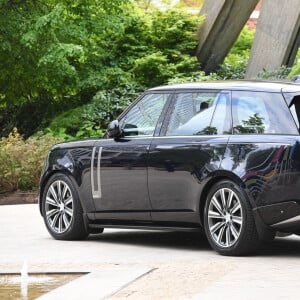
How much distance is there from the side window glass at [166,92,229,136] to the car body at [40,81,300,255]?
0.04 feet

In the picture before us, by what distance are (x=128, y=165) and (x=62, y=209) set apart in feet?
4.15

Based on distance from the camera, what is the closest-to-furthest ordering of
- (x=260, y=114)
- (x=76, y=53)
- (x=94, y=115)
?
(x=260, y=114), (x=76, y=53), (x=94, y=115)

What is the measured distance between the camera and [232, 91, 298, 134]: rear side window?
10969 mm

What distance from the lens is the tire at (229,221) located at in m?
10.9

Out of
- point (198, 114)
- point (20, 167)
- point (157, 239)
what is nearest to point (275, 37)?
point (20, 167)

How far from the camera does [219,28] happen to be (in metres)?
27.3

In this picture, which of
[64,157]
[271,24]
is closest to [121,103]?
[271,24]

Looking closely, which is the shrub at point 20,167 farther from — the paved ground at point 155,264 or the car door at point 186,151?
the car door at point 186,151

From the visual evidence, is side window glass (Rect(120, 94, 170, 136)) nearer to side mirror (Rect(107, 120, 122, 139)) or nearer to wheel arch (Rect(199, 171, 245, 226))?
side mirror (Rect(107, 120, 122, 139))

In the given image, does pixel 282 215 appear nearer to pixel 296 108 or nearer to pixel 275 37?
pixel 296 108

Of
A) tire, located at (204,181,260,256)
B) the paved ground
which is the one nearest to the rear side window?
tire, located at (204,181,260,256)

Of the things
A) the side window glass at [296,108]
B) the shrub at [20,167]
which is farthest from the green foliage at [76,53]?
the side window glass at [296,108]

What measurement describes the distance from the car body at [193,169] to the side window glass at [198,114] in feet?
0.04

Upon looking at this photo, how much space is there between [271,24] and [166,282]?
17086 millimetres
